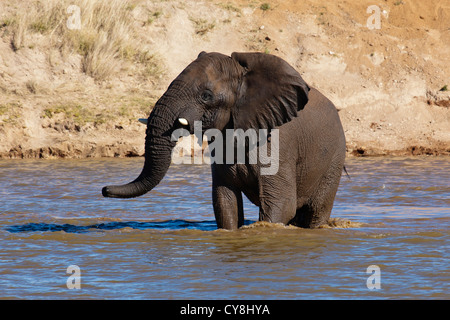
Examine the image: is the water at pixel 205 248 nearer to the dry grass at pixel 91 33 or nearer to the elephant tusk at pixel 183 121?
the elephant tusk at pixel 183 121

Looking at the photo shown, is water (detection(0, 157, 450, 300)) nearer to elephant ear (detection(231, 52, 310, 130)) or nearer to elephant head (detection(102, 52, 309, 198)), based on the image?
elephant head (detection(102, 52, 309, 198))

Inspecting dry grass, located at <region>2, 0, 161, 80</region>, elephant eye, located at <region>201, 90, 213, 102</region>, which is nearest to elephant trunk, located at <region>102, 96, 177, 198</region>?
elephant eye, located at <region>201, 90, 213, 102</region>

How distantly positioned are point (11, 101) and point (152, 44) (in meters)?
4.38

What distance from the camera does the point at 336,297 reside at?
6426 millimetres

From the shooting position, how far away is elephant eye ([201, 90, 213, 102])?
24.7 ft

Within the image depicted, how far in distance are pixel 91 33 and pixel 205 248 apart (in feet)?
44.3

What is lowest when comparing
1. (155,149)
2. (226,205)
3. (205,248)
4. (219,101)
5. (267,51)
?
(205,248)

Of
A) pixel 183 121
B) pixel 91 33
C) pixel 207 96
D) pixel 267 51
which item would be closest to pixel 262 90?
Answer: pixel 207 96

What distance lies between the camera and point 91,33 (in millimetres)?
20750

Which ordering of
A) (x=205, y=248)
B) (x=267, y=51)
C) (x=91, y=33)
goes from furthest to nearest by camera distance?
1. (x=267, y=51)
2. (x=91, y=33)
3. (x=205, y=248)

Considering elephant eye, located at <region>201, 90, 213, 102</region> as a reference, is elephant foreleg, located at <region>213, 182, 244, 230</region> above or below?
below

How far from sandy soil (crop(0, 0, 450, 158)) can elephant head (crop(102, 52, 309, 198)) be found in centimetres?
999

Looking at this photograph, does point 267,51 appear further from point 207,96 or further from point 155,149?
point 155,149
